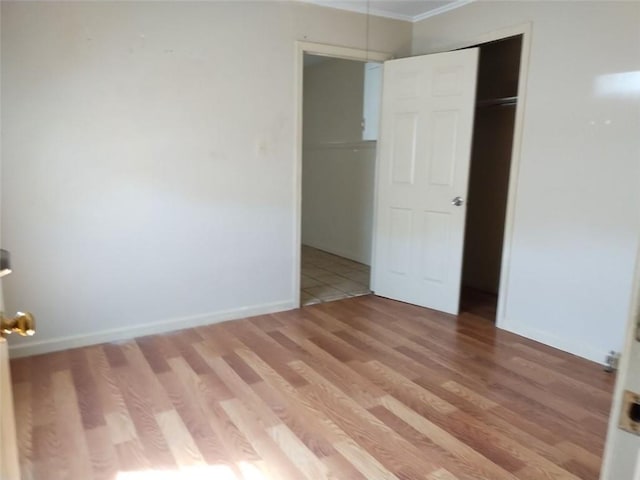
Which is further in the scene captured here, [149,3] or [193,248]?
[193,248]

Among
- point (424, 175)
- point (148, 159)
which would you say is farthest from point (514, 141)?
point (148, 159)

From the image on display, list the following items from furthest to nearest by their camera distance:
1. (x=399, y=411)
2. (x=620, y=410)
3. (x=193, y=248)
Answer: (x=193, y=248) → (x=399, y=411) → (x=620, y=410)

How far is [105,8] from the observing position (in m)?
2.79

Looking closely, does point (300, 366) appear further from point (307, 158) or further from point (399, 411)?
point (307, 158)

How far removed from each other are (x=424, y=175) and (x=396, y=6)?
4.62ft

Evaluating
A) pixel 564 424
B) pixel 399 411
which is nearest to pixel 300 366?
pixel 399 411

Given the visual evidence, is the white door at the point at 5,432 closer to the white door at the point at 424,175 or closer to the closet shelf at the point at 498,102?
the white door at the point at 424,175

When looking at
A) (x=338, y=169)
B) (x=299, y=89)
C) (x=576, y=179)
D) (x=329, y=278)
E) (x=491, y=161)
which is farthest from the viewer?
(x=338, y=169)

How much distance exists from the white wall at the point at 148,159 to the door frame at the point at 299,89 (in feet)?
0.14

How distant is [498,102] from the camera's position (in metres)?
3.98

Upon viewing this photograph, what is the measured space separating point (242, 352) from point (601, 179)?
2513 millimetres

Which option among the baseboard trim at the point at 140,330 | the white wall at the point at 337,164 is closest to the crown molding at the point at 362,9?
the white wall at the point at 337,164

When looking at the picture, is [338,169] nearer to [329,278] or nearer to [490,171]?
[329,278]

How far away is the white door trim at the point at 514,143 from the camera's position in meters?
3.13
